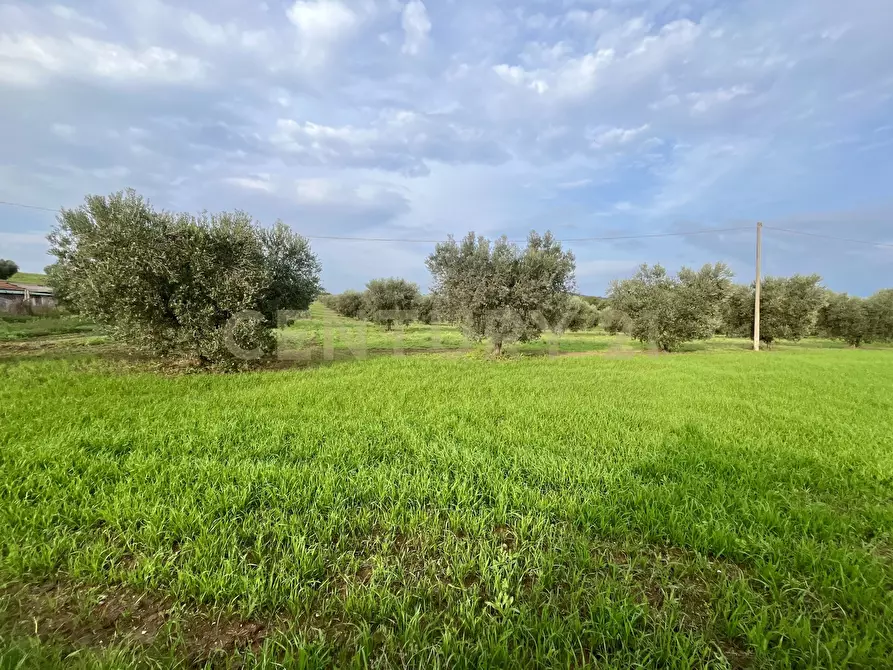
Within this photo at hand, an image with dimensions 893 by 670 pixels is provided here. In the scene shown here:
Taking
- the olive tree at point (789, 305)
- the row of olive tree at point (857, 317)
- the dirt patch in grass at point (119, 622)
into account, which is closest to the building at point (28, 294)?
the dirt patch in grass at point (119, 622)

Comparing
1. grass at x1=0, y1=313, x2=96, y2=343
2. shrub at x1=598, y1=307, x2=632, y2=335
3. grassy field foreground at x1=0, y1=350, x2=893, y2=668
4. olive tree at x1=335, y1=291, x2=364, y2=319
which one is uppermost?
olive tree at x1=335, y1=291, x2=364, y2=319

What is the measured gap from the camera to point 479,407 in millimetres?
8047

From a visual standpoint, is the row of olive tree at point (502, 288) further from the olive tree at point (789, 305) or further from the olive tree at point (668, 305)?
the olive tree at point (789, 305)

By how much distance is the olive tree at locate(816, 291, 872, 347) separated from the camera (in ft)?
120

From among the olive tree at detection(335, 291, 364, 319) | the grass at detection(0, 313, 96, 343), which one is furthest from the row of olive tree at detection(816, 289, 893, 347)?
the grass at detection(0, 313, 96, 343)

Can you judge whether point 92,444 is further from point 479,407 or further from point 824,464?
point 824,464

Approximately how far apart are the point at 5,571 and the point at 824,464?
9.08 meters

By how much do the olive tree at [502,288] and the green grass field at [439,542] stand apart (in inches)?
467

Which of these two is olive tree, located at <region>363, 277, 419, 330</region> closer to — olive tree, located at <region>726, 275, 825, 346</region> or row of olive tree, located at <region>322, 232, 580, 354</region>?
row of olive tree, located at <region>322, 232, 580, 354</region>

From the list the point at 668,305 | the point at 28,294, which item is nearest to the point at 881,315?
the point at 668,305

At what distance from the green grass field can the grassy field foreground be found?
22mm

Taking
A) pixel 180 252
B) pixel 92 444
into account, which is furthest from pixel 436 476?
pixel 180 252

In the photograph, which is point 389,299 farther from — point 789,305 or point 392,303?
point 789,305

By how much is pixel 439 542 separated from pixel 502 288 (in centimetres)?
1564
